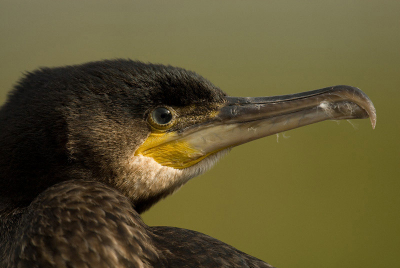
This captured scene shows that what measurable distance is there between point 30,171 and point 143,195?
16.1 inches

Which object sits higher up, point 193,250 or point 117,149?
point 117,149

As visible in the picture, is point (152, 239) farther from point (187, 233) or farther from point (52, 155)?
point (52, 155)

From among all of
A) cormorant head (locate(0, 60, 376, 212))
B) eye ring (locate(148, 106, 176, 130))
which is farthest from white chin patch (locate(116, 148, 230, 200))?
eye ring (locate(148, 106, 176, 130))

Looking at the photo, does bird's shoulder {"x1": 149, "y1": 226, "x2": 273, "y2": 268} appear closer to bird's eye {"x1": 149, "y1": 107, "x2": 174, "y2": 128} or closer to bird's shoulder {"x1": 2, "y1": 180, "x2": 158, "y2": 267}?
bird's shoulder {"x1": 2, "y1": 180, "x2": 158, "y2": 267}

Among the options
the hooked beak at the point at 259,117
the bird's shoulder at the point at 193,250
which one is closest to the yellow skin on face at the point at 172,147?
the hooked beak at the point at 259,117

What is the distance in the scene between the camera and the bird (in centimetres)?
114

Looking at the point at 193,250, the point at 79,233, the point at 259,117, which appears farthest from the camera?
the point at 259,117

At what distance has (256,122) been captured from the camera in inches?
62.9

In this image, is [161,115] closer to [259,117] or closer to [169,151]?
[169,151]

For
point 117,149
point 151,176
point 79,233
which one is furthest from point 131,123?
point 79,233

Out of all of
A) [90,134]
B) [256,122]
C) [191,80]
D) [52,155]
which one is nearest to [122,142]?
[90,134]

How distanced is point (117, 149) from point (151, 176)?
18cm

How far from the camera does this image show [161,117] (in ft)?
5.06

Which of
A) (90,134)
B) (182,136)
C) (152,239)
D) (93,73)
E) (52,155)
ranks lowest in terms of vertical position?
(152,239)
